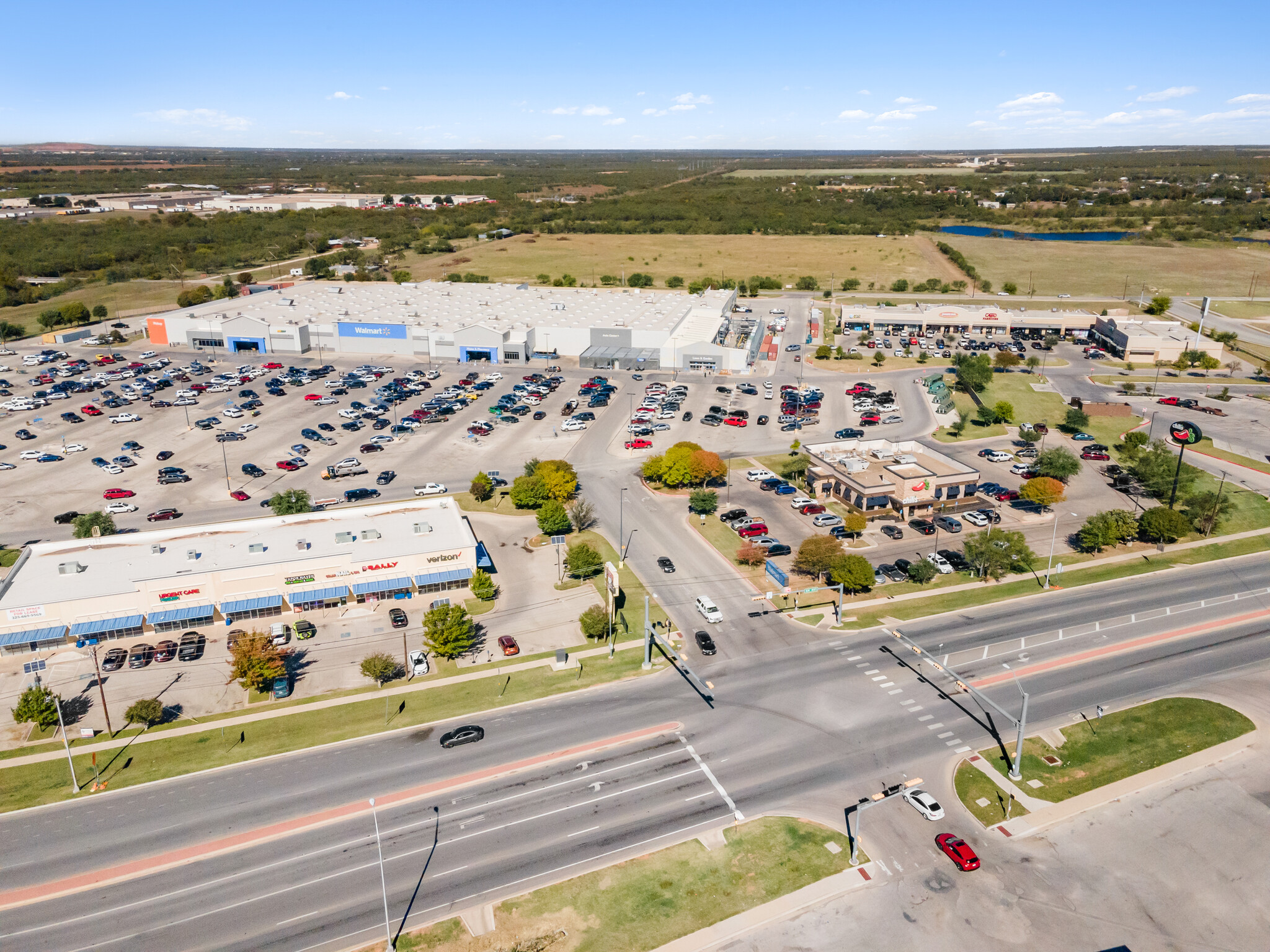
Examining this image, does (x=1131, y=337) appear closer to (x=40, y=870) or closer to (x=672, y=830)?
(x=672, y=830)

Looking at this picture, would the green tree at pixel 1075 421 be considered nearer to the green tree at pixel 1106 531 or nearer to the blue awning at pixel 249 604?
the green tree at pixel 1106 531

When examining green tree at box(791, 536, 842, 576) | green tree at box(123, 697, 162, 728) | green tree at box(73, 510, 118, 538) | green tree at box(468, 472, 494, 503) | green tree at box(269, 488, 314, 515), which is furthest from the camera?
green tree at box(468, 472, 494, 503)

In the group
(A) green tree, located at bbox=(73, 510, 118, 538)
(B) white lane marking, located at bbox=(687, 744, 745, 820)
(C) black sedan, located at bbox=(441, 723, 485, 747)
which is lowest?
(B) white lane marking, located at bbox=(687, 744, 745, 820)

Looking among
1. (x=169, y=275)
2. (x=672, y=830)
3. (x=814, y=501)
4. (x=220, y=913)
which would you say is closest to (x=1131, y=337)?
(x=814, y=501)

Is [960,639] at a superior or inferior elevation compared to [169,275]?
inferior

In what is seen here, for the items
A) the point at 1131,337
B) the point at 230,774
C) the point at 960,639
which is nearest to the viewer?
the point at 230,774

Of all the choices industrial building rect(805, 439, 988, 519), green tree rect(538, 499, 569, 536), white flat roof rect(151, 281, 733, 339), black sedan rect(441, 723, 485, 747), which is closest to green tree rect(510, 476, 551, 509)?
green tree rect(538, 499, 569, 536)

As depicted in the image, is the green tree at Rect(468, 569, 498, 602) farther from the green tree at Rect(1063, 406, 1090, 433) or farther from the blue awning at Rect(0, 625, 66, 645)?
the green tree at Rect(1063, 406, 1090, 433)
